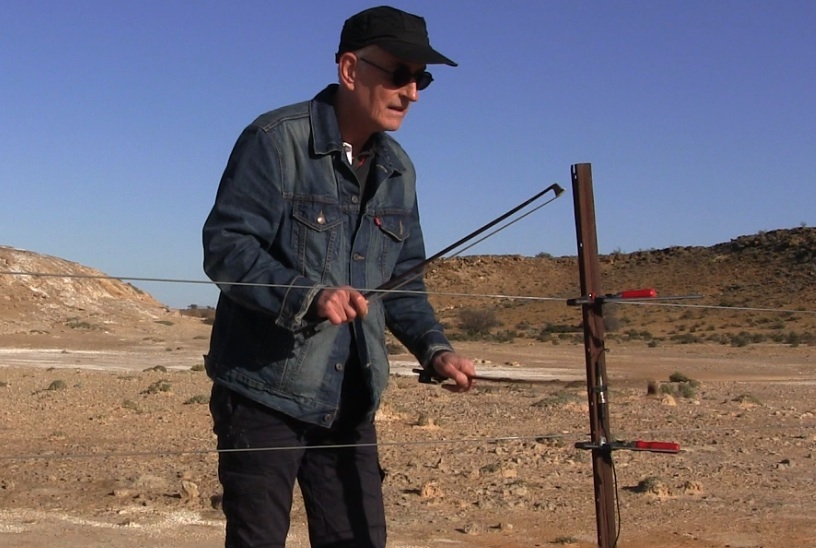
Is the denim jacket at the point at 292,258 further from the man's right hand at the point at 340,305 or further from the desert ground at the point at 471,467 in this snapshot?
the desert ground at the point at 471,467

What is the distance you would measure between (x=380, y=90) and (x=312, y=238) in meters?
0.43

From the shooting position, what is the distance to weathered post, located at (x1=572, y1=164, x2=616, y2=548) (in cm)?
372

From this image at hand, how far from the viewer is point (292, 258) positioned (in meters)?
3.00

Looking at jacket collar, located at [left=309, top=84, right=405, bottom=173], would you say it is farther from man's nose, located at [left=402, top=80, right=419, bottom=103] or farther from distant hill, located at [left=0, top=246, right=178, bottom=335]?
distant hill, located at [left=0, top=246, right=178, bottom=335]

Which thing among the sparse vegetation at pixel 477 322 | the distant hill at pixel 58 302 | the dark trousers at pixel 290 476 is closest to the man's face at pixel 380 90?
the dark trousers at pixel 290 476

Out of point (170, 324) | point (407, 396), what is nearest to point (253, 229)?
point (407, 396)

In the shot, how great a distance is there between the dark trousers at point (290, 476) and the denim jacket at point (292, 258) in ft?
0.25

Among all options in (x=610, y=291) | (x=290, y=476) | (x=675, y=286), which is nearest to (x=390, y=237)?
(x=290, y=476)

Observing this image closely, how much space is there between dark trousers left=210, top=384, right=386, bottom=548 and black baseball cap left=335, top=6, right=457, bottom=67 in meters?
0.96

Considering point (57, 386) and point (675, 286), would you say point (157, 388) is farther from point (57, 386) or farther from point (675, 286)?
point (675, 286)

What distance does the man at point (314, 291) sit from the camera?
291 centimetres

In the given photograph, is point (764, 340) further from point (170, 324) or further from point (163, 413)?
point (163, 413)

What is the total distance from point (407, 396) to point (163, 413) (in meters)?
3.08

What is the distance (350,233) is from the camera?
3.12 m
